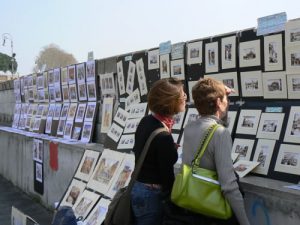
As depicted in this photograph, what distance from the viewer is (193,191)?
8.40 feet

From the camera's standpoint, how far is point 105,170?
5.11 meters

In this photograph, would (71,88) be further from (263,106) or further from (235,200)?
(235,200)

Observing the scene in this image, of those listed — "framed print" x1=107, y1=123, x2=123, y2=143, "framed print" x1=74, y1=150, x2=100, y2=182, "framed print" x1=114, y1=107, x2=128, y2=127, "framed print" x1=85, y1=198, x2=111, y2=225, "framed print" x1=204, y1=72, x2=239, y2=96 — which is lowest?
"framed print" x1=85, y1=198, x2=111, y2=225

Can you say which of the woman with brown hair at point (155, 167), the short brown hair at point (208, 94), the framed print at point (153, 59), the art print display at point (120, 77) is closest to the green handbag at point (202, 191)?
the short brown hair at point (208, 94)

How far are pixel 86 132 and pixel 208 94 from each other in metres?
4.23

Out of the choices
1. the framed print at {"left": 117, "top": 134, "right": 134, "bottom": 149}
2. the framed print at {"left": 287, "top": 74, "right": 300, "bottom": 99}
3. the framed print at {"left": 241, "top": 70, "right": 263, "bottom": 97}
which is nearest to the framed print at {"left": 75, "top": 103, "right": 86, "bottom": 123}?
the framed print at {"left": 117, "top": 134, "right": 134, "bottom": 149}

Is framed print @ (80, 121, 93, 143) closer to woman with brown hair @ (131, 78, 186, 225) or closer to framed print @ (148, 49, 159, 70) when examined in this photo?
framed print @ (148, 49, 159, 70)

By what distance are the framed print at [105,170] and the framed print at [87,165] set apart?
14 centimetres

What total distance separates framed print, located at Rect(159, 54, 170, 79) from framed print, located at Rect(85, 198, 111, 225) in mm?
1444

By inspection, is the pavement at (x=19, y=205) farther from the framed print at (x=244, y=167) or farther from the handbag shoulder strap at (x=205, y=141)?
the handbag shoulder strap at (x=205, y=141)

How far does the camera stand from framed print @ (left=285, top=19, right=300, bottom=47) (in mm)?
3357

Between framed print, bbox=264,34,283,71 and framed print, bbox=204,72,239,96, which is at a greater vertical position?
framed print, bbox=264,34,283,71

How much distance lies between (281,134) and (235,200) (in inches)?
45.8

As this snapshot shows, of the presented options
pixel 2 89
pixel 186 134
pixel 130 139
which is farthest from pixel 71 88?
pixel 2 89
